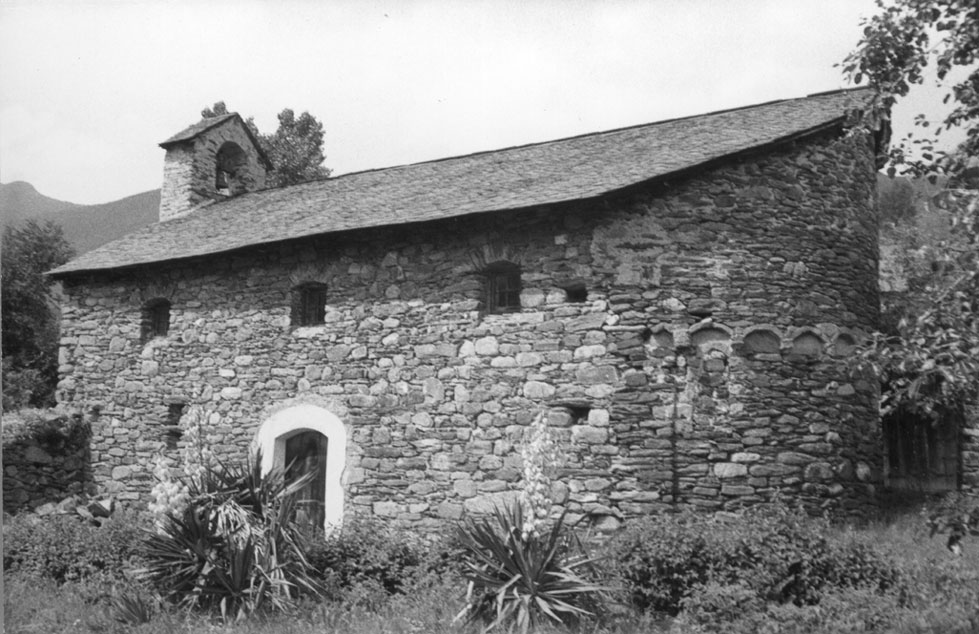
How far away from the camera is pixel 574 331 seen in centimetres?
1022

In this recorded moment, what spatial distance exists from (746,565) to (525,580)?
2132 mm

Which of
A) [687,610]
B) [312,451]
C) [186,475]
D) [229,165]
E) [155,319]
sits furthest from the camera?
[229,165]

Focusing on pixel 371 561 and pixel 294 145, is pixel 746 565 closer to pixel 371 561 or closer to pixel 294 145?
pixel 371 561

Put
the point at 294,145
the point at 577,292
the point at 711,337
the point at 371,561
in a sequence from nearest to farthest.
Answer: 1. the point at 371,561
2. the point at 711,337
3. the point at 577,292
4. the point at 294,145

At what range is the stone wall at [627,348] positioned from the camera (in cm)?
989

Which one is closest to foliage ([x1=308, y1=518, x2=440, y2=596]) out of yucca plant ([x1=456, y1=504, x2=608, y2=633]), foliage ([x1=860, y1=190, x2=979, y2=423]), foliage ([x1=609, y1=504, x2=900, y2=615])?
yucca plant ([x1=456, y1=504, x2=608, y2=633])

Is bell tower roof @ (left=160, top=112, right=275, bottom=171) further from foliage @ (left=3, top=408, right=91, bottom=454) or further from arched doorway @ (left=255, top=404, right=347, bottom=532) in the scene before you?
arched doorway @ (left=255, top=404, right=347, bottom=532)

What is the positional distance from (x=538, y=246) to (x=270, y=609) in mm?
5189

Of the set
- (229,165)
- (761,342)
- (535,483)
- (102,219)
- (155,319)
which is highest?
(102,219)

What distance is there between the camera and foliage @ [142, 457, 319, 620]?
8.86 m

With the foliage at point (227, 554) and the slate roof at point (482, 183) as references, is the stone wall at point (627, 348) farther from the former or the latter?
the foliage at point (227, 554)

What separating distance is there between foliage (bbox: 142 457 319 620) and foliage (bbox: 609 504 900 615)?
3469mm

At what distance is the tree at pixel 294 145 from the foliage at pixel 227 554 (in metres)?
19.2

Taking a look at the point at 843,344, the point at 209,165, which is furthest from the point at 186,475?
the point at 209,165
